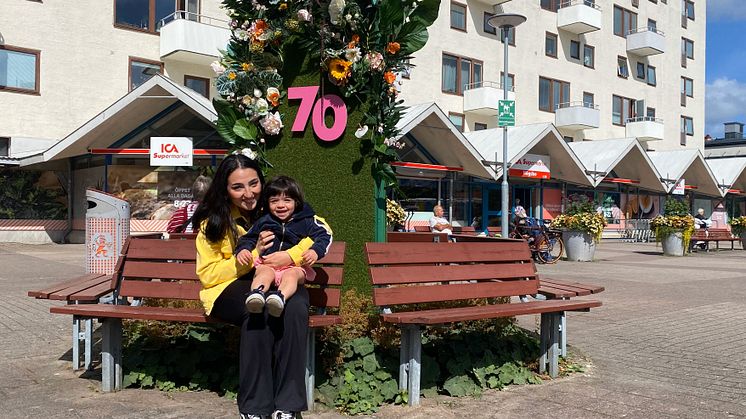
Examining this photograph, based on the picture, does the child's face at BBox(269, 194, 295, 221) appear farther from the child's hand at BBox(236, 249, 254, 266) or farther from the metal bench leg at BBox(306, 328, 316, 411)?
the metal bench leg at BBox(306, 328, 316, 411)

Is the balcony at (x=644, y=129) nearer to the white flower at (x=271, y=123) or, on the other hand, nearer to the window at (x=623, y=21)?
the window at (x=623, y=21)

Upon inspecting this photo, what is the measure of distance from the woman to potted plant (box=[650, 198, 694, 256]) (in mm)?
19202

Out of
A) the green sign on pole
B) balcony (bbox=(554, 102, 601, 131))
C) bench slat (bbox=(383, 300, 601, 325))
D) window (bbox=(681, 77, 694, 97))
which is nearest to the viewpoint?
bench slat (bbox=(383, 300, 601, 325))

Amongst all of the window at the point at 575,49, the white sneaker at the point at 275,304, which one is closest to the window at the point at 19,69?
the white sneaker at the point at 275,304

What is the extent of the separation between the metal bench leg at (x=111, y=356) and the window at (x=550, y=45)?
35.6 m

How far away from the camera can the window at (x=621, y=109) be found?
41.7m

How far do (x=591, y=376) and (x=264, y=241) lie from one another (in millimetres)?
2908

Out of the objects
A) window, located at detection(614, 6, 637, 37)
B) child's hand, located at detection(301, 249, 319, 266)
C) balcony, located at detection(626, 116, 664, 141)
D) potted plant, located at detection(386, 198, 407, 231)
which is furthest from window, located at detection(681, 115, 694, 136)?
child's hand, located at detection(301, 249, 319, 266)

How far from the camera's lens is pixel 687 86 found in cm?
4828

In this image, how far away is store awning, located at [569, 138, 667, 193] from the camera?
27.8m

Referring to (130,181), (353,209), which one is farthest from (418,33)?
(130,181)

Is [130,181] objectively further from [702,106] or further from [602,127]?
[702,106]

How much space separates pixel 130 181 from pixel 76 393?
753 inches

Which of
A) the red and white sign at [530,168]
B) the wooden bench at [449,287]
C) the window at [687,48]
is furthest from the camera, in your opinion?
the window at [687,48]
